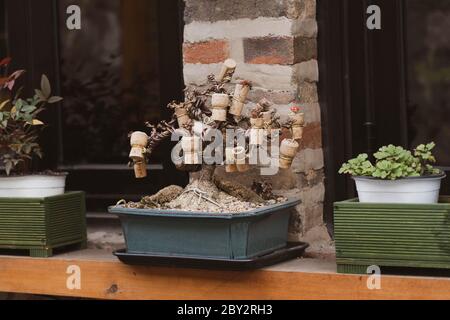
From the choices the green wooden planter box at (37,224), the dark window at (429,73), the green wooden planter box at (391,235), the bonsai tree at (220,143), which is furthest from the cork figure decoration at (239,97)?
the green wooden planter box at (37,224)

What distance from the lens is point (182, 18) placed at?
125 inches

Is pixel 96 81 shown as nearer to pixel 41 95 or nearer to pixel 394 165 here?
pixel 41 95

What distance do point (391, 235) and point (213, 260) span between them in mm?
461

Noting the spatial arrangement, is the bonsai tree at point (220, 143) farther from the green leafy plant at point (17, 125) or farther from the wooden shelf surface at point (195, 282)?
the green leafy plant at point (17, 125)

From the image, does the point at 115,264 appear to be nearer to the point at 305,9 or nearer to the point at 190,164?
the point at 190,164

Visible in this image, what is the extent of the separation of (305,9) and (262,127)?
47 cm

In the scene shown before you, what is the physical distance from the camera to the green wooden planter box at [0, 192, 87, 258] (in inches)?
117

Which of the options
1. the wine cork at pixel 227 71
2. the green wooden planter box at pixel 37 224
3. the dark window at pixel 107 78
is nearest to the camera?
the wine cork at pixel 227 71

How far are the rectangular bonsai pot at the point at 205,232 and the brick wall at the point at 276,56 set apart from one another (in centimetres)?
17

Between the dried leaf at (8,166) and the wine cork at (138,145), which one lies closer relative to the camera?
the wine cork at (138,145)

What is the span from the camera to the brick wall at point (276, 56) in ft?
9.36

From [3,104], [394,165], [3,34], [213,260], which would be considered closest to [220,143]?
[213,260]

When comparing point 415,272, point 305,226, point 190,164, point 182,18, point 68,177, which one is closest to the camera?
point 415,272
